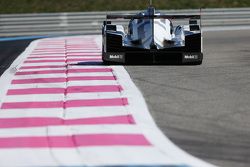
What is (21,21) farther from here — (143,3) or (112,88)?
(112,88)

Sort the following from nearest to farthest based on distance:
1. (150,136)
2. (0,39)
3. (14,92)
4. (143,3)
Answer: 1. (150,136)
2. (14,92)
3. (0,39)
4. (143,3)

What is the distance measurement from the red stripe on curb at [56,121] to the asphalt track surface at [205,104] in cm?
43

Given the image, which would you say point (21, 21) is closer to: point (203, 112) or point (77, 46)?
point (77, 46)

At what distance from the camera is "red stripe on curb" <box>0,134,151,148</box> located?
6.12m

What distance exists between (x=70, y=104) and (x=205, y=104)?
1.72 metres

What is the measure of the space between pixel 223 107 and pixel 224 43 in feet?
37.0

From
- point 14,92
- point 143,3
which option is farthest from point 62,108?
point 143,3

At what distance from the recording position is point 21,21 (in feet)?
82.9

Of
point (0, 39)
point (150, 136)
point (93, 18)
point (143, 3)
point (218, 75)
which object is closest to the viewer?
point (150, 136)

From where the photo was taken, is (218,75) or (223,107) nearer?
(223,107)

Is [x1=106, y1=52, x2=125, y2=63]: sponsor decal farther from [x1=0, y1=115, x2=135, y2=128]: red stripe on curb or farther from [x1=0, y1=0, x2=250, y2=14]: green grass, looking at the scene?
[x1=0, y1=0, x2=250, y2=14]: green grass

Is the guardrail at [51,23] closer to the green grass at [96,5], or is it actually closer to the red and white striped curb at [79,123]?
the green grass at [96,5]

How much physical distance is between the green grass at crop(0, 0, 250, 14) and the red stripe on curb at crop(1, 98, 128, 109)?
790 inches

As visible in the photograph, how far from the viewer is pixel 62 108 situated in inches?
317
